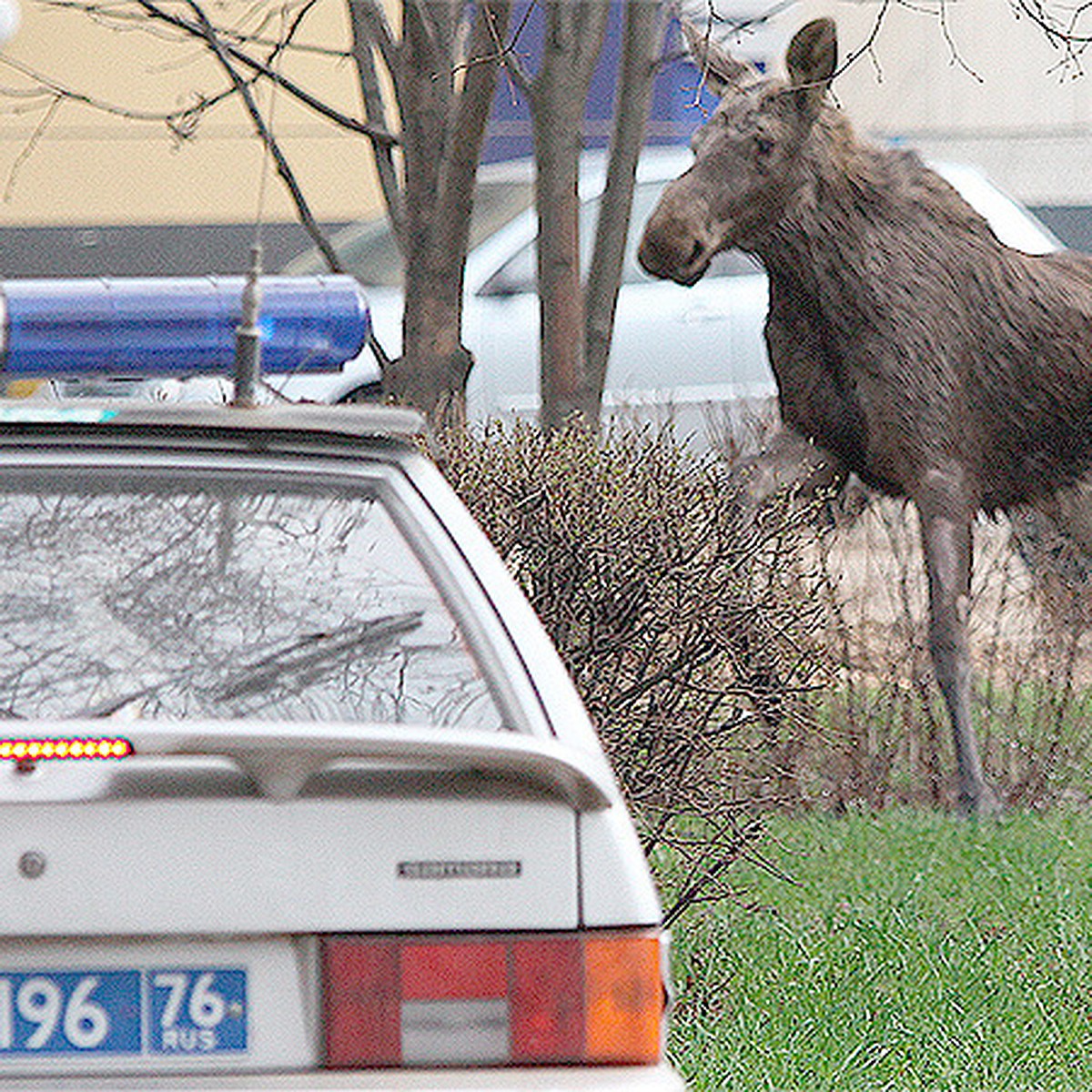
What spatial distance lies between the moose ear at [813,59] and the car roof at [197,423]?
3260 mm

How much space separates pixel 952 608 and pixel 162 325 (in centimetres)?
254

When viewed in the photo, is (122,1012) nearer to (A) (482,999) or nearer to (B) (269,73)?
(A) (482,999)

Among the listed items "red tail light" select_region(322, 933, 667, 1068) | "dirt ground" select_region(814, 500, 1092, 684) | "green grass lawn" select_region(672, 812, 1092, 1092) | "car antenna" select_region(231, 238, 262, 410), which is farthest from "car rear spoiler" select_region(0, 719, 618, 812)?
"dirt ground" select_region(814, 500, 1092, 684)

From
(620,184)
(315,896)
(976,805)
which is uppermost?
(315,896)

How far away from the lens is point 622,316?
1202 cm

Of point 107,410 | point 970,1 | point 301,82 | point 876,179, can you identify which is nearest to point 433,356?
point 876,179

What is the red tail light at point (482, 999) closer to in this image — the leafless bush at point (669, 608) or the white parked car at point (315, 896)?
the white parked car at point (315, 896)

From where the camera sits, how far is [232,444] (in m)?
3.47

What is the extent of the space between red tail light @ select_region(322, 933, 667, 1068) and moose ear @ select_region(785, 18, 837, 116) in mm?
4031

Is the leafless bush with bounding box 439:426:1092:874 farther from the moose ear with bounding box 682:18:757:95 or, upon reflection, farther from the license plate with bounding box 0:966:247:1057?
the license plate with bounding box 0:966:247:1057

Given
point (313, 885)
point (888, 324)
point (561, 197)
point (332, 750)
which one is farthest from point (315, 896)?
point (561, 197)

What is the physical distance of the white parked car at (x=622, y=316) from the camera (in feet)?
38.3

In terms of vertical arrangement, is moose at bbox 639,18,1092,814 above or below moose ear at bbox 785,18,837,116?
below

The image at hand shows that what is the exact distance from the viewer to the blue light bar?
5.36m
